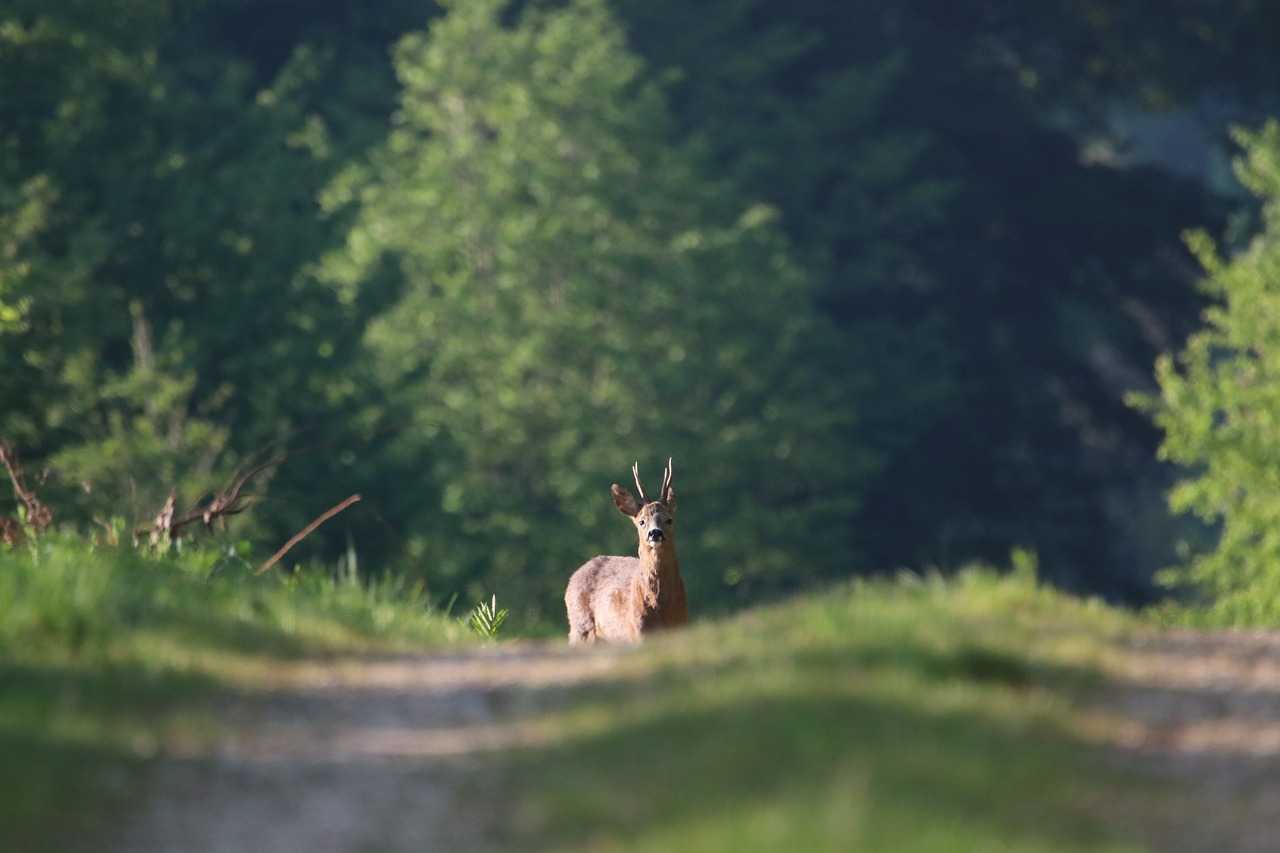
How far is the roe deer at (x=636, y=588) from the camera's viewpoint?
14711 millimetres

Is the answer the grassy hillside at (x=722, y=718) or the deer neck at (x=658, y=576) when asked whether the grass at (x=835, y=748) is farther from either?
the deer neck at (x=658, y=576)

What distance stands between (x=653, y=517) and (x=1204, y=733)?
6.83 m

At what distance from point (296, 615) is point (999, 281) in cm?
4049

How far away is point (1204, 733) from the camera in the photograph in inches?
340

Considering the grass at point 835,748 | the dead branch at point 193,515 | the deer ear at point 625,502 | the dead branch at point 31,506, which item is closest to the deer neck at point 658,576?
the deer ear at point 625,502

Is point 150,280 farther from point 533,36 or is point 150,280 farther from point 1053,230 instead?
point 1053,230

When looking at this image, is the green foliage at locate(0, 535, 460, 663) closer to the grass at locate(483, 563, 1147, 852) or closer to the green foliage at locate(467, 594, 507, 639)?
the green foliage at locate(467, 594, 507, 639)

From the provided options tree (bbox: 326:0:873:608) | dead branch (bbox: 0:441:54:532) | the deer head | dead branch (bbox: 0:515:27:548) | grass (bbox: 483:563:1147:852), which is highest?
tree (bbox: 326:0:873:608)

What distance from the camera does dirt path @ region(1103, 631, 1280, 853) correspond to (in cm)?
751

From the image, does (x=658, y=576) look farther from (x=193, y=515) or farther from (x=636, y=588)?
(x=193, y=515)

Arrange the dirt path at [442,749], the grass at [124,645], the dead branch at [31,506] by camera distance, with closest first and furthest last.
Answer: the dirt path at [442,749] < the grass at [124,645] < the dead branch at [31,506]

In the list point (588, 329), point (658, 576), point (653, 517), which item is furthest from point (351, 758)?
point (588, 329)

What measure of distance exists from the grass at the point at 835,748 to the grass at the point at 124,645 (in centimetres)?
129

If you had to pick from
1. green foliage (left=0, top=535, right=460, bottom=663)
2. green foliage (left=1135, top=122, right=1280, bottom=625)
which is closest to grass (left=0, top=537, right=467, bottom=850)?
green foliage (left=0, top=535, right=460, bottom=663)
